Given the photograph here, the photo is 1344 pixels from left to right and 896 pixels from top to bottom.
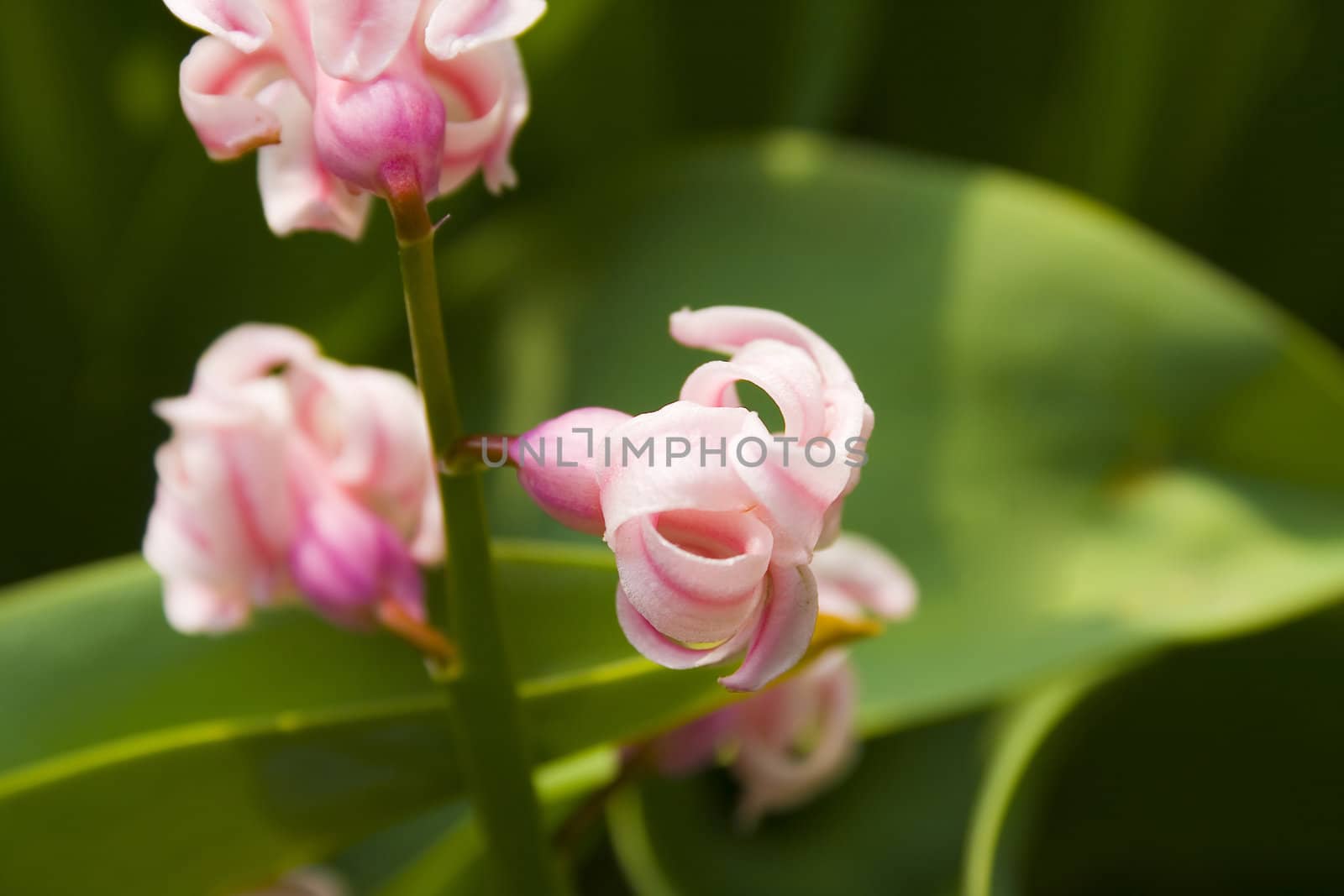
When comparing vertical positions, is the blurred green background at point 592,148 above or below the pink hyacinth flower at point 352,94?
below

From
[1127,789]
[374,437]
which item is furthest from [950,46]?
[374,437]

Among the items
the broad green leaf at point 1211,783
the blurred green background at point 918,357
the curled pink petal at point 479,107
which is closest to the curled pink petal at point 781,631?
the curled pink petal at point 479,107

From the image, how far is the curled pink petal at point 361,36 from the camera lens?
25 centimetres

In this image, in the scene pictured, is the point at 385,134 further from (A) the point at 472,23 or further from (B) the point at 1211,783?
(B) the point at 1211,783

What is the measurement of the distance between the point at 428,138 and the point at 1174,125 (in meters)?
0.58

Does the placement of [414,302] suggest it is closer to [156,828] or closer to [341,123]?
[341,123]

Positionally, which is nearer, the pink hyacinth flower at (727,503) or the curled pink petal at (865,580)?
the pink hyacinth flower at (727,503)

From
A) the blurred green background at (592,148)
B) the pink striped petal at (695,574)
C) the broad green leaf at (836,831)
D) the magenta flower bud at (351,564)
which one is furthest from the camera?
the blurred green background at (592,148)

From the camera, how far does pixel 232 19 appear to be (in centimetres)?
25

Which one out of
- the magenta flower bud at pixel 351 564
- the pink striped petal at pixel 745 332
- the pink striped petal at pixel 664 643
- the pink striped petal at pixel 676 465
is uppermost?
the pink striped petal at pixel 745 332

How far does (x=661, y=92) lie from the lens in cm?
72

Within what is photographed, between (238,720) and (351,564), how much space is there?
0.27ft

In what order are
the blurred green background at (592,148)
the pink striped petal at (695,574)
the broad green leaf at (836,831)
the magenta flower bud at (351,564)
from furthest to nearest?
the blurred green background at (592,148) → the broad green leaf at (836,831) → the magenta flower bud at (351,564) → the pink striped petal at (695,574)

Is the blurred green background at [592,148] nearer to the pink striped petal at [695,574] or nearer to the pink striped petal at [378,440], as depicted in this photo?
the pink striped petal at [378,440]
